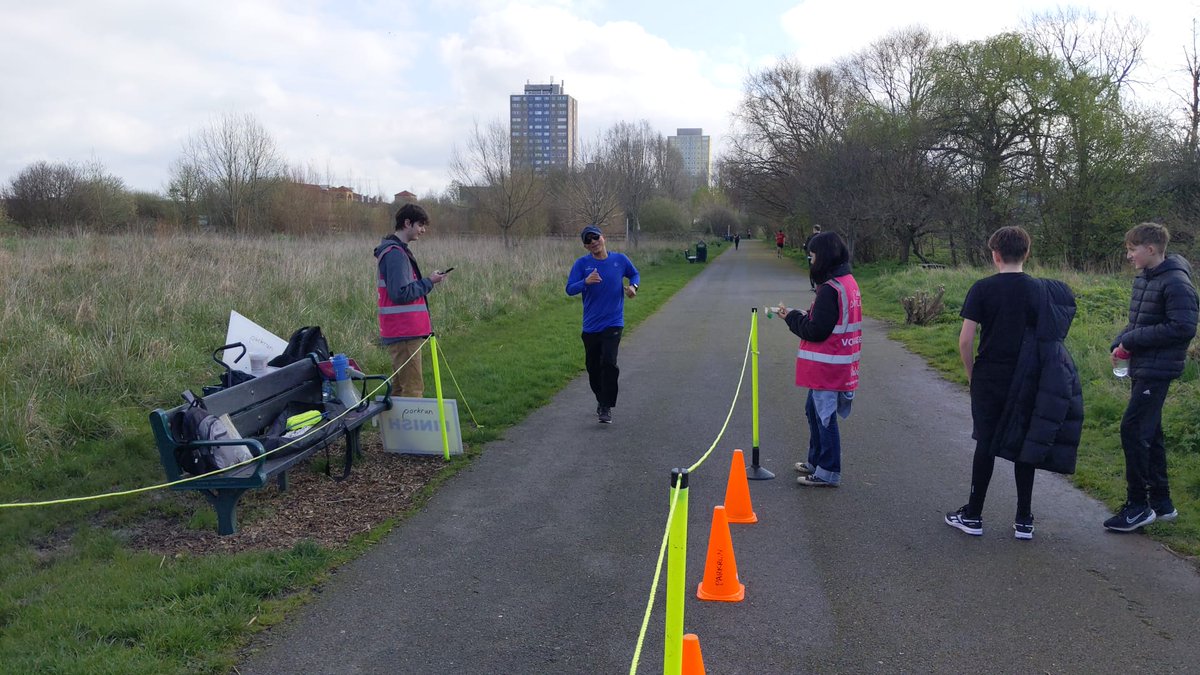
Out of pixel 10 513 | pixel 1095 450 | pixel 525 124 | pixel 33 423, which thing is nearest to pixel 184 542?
pixel 10 513

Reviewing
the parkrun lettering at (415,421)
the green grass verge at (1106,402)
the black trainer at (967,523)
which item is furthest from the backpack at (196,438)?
the green grass verge at (1106,402)

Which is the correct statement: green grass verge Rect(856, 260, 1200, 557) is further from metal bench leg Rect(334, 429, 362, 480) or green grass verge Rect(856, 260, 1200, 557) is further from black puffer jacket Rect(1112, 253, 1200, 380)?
metal bench leg Rect(334, 429, 362, 480)

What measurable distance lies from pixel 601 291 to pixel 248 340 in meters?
3.34

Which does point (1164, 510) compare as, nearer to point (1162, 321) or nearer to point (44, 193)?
point (1162, 321)

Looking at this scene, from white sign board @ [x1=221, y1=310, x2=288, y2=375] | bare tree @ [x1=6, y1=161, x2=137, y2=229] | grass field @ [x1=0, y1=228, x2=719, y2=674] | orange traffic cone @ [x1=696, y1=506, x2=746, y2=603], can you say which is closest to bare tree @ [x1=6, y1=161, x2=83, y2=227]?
bare tree @ [x1=6, y1=161, x2=137, y2=229]

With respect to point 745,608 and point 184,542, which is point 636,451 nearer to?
point 745,608

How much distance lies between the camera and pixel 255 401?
21.0 feet

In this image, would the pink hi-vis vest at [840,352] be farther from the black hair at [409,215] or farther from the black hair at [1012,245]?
the black hair at [409,215]

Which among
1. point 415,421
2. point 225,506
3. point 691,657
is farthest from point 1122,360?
point 225,506

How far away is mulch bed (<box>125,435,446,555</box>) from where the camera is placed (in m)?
5.13

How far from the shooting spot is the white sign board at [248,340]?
745 centimetres

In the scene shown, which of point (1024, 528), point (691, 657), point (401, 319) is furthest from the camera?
point (401, 319)

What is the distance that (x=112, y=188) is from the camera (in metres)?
30.3

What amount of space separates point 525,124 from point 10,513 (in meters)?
136
